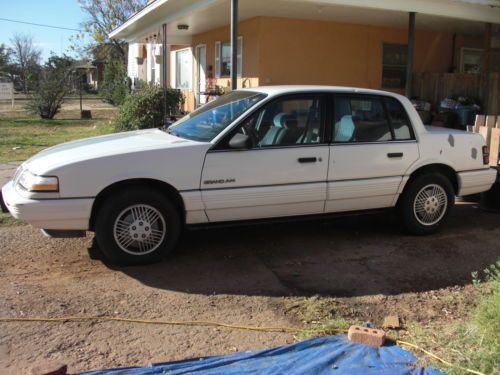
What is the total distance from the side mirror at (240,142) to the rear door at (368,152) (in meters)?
0.95

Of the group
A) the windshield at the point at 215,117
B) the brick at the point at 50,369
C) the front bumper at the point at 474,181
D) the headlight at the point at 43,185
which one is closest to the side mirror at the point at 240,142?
the windshield at the point at 215,117

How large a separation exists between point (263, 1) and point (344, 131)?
513 cm

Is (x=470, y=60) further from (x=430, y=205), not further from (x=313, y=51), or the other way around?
(x=430, y=205)

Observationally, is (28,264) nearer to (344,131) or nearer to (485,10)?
(344,131)

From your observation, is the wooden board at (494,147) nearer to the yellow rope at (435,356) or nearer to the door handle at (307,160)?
the door handle at (307,160)

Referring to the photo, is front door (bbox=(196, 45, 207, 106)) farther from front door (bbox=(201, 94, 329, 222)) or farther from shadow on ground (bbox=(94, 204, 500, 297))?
front door (bbox=(201, 94, 329, 222))

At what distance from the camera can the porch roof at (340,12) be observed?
9703mm

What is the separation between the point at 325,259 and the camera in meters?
5.39

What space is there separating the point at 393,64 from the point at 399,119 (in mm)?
8169

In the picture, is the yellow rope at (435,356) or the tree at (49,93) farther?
the tree at (49,93)

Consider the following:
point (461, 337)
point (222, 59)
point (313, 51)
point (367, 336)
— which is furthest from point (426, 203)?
point (222, 59)

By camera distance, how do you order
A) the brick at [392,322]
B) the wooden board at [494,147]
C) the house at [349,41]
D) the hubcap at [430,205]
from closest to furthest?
the brick at [392,322]
the hubcap at [430,205]
the wooden board at [494,147]
the house at [349,41]

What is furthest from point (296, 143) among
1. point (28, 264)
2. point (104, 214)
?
point (28, 264)

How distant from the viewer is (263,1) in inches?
385
